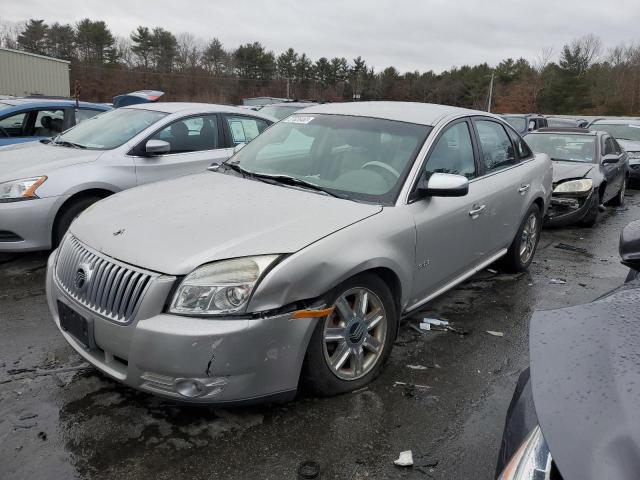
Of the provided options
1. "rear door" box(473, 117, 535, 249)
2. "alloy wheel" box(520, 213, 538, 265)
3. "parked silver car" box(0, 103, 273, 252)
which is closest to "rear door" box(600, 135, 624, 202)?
"alloy wheel" box(520, 213, 538, 265)

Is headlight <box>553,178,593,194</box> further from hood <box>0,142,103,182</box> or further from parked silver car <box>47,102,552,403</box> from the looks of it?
hood <box>0,142,103,182</box>

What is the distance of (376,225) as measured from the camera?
303 centimetres

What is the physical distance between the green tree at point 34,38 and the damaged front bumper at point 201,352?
207 feet

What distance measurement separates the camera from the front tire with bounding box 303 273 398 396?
2.78 m

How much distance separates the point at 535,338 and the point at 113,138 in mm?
5251

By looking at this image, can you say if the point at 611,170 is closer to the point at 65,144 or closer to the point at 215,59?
the point at 65,144

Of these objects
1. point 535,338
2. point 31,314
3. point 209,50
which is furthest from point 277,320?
point 209,50

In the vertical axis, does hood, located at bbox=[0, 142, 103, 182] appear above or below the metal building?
below

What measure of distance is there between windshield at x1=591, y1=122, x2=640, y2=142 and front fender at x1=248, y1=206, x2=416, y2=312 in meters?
12.3

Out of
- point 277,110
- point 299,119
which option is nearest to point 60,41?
point 277,110

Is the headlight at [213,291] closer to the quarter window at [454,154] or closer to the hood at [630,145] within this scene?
the quarter window at [454,154]

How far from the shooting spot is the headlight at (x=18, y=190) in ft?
15.6

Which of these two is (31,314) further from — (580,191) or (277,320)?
(580,191)

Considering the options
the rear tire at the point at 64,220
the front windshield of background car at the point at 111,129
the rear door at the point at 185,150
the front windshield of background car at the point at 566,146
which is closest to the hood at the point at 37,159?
the front windshield of background car at the point at 111,129
